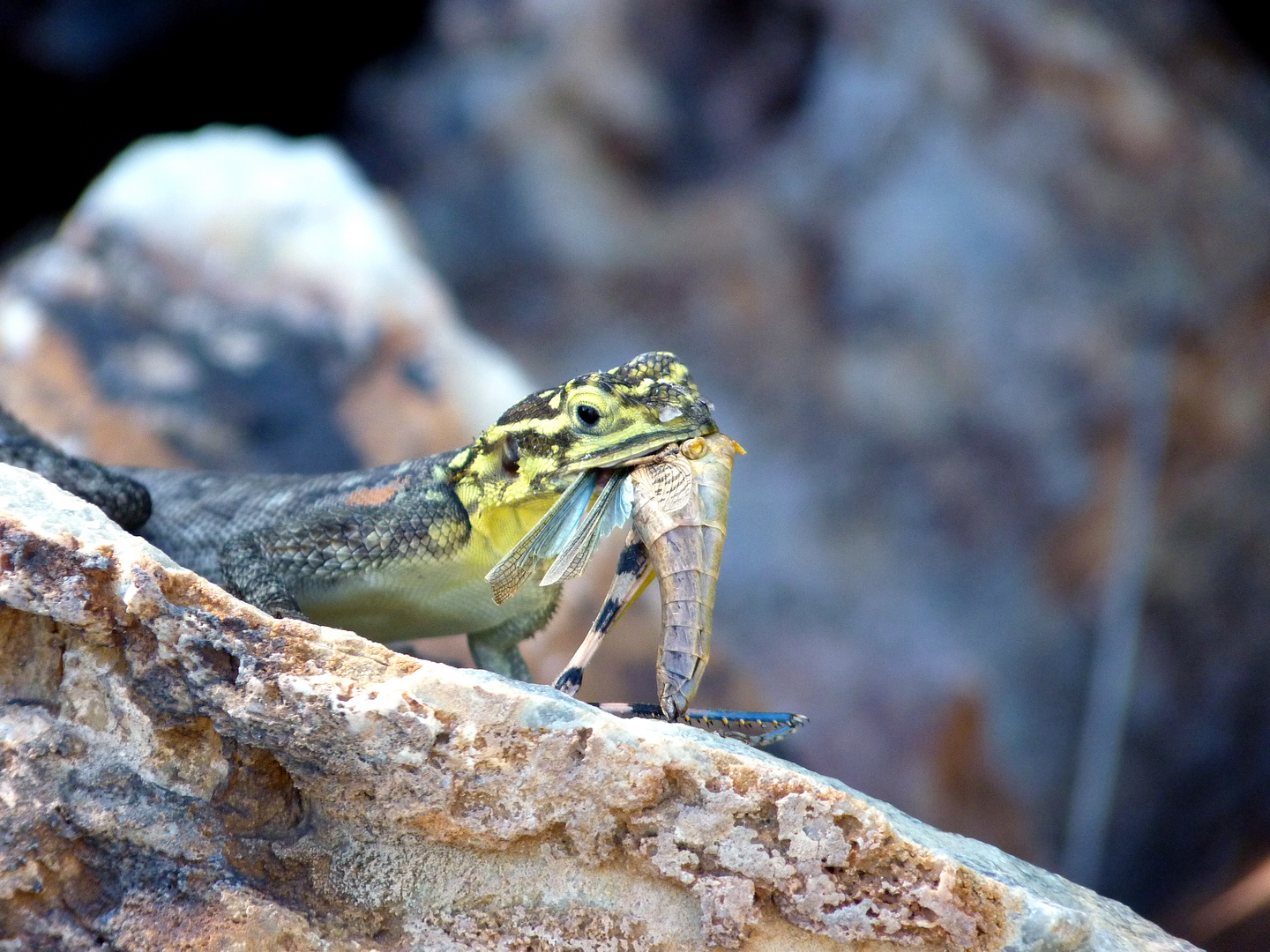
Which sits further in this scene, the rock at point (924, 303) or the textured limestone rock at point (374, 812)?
the rock at point (924, 303)

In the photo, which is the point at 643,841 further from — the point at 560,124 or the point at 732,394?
the point at 560,124

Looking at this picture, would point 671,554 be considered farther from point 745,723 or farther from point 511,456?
point 511,456

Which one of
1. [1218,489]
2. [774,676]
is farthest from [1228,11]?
[774,676]

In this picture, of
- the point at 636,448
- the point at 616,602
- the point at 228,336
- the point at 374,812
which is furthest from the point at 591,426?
the point at 228,336

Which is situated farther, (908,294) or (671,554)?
(908,294)

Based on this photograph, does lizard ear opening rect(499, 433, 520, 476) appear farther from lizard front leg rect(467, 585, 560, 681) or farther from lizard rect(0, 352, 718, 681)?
lizard front leg rect(467, 585, 560, 681)

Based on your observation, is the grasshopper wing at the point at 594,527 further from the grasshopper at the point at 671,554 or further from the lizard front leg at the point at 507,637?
the lizard front leg at the point at 507,637

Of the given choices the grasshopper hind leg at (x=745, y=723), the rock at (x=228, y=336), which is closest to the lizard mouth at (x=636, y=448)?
the grasshopper hind leg at (x=745, y=723)
